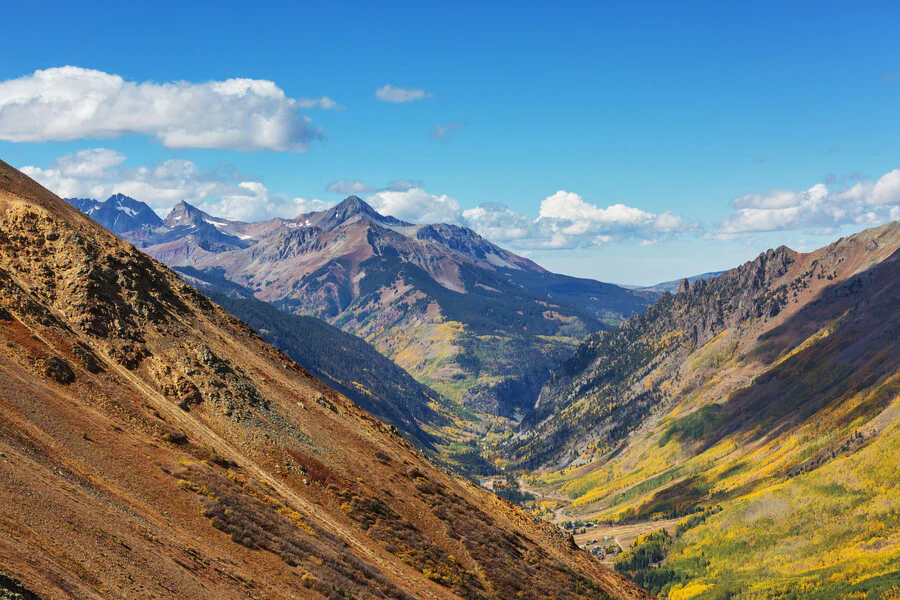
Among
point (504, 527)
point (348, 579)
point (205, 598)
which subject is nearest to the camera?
point (205, 598)

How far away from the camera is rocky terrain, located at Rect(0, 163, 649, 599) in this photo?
4466 cm

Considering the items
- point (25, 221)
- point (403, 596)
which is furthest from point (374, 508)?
point (25, 221)

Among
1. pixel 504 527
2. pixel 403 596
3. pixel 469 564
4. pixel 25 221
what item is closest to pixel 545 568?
pixel 504 527

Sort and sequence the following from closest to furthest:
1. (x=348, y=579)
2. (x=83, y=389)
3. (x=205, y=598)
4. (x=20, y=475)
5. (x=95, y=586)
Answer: (x=95, y=586) < (x=205, y=598) < (x=20, y=475) < (x=348, y=579) < (x=83, y=389)

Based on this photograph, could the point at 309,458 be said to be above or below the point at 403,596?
above

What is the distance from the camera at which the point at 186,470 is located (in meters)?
62.3

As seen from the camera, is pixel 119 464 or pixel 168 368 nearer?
pixel 119 464

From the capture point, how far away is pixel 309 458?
81.2 m

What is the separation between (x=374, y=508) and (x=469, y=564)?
43.1 feet

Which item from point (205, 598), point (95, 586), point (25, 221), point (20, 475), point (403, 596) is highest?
point (25, 221)

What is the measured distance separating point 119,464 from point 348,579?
899 inches

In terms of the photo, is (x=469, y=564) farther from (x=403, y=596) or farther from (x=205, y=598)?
(x=205, y=598)

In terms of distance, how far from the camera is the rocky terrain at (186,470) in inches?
1758

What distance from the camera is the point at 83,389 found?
69500 millimetres
